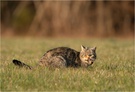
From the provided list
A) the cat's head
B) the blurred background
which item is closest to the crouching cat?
the cat's head

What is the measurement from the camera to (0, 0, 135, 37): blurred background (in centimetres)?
2936

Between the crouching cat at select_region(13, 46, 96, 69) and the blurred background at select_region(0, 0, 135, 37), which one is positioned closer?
the crouching cat at select_region(13, 46, 96, 69)

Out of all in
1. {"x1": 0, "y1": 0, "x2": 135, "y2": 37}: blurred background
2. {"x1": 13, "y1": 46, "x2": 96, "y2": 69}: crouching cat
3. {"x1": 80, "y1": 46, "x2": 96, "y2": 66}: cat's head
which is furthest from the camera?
{"x1": 0, "y1": 0, "x2": 135, "y2": 37}: blurred background

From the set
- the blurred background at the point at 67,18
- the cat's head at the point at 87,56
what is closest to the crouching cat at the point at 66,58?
the cat's head at the point at 87,56

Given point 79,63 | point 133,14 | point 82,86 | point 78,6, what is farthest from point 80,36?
point 82,86

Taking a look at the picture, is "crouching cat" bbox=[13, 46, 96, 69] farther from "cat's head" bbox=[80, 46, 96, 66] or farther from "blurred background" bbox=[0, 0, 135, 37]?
"blurred background" bbox=[0, 0, 135, 37]

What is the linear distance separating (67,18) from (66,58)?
787 inches

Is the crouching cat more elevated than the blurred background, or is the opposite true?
the blurred background

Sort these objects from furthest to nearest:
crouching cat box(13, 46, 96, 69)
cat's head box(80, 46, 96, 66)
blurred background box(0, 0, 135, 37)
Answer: blurred background box(0, 0, 135, 37) < cat's head box(80, 46, 96, 66) < crouching cat box(13, 46, 96, 69)

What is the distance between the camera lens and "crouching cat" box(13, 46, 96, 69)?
909cm

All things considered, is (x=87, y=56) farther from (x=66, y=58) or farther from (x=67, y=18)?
(x=67, y=18)

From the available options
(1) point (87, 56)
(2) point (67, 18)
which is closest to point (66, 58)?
(1) point (87, 56)

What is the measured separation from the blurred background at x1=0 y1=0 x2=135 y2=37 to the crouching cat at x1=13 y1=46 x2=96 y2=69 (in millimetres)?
19580

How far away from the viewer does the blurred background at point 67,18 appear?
29359mm
